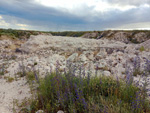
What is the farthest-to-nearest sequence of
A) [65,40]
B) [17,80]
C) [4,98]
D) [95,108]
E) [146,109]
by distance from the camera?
[65,40]
[17,80]
[4,98]
[146,109]
[95,108]

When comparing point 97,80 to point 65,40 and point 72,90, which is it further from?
point 65,40

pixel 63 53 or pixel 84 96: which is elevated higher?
pixel 84 96

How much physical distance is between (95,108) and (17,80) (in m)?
3.88

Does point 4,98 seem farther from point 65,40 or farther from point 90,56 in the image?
point 65,40

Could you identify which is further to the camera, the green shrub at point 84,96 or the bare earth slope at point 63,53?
the bare earth slope at point 63,53

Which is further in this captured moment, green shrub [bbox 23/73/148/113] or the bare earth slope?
the bare earth slope

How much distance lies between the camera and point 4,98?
3.62m

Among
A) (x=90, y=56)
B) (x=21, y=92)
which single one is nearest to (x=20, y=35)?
(x=90, y=56)

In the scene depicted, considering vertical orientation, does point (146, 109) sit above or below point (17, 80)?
above

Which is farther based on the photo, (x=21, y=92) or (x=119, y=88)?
(x=21, y=92)

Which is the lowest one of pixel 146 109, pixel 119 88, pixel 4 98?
pixel 4 98

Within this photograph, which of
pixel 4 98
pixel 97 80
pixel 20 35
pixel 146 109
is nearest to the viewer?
pixel 146 109

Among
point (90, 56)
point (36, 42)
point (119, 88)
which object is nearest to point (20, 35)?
point (36, 42)

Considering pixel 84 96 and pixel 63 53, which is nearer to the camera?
pixel 84 96
